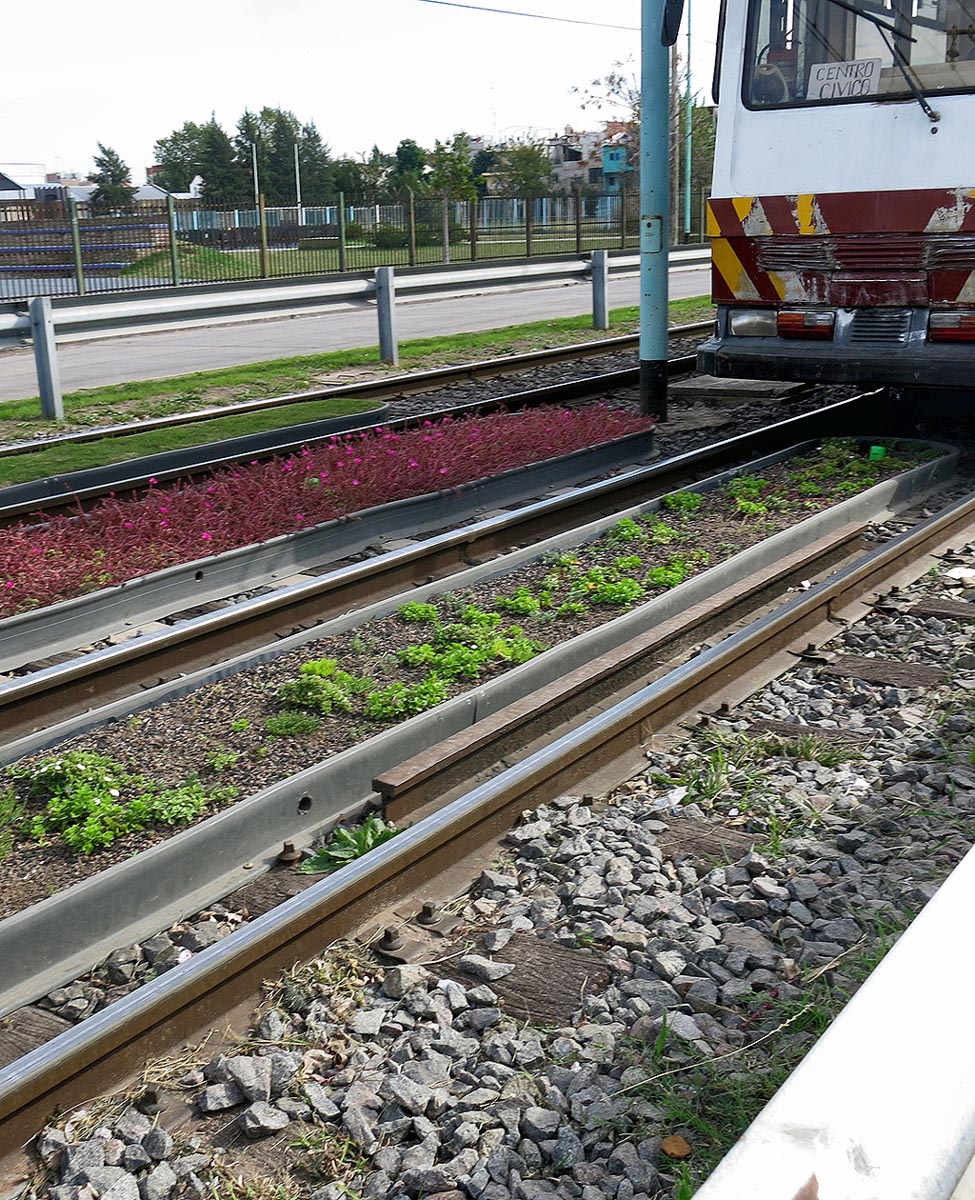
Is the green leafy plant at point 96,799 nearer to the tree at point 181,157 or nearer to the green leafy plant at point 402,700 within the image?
the green leafy plant at point 402,700

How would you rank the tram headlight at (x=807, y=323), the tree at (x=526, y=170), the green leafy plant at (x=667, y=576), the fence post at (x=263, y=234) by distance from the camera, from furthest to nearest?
the tree at (x=526, y=170) < the fence post at (x=263, y=234) < the tram headlight at (x=807, y=323) < the green leafy plant at (x=667, y=576)

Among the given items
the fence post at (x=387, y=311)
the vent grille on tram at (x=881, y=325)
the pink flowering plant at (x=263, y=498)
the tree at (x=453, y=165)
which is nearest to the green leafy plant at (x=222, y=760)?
the pink flowering plant at (x=263, y=498)

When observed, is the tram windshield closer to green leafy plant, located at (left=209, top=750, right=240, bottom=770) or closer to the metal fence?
green leafy plant, located at (left=209, top=750, right=240, bottom=770)

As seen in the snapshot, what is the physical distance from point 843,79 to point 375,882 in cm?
723

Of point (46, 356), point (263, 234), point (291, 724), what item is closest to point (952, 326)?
point (291, 724)

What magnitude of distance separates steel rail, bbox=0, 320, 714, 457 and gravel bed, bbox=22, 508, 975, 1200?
25.0 feet

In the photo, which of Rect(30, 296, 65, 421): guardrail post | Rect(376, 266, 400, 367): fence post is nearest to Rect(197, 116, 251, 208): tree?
Rect(376, 266, 400, 367): fence post

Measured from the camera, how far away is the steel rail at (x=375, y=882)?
107 inches

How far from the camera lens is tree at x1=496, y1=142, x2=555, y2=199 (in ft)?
212

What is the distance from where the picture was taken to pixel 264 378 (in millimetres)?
14242

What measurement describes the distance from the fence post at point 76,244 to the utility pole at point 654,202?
17258mm

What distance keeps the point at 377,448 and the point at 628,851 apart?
18.2 feet

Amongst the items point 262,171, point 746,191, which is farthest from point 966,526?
point 262,171

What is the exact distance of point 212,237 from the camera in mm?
28125
